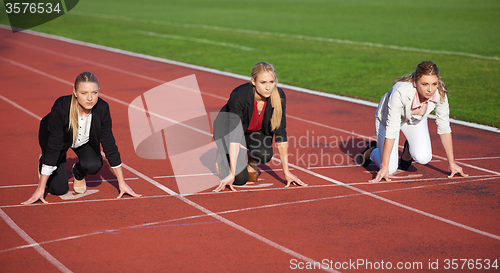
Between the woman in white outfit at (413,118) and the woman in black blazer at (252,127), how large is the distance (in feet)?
4.02

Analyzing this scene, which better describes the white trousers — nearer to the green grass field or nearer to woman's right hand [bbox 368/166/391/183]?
woman's right hand [bbox 368/166/391/183]

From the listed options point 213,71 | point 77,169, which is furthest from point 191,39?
point 77,169

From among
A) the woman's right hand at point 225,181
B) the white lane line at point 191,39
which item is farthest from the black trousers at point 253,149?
the white lane line at point 191,39

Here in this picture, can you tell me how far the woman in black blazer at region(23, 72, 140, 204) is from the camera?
18.0ft

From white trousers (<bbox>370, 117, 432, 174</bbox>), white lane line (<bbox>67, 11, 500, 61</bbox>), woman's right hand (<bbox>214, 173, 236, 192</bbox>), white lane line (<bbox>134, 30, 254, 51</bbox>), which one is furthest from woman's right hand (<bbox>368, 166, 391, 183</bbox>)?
white lane line (<bbox>134, 30, 254, 51</bbox>)

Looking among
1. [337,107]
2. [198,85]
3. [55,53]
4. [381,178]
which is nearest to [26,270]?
[381,178]

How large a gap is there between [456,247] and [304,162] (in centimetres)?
300

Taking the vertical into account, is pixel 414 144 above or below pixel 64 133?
below

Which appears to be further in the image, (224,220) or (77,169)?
(77,169)

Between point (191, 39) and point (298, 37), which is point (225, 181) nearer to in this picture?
point (191, 39)

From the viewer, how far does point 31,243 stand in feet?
15.8

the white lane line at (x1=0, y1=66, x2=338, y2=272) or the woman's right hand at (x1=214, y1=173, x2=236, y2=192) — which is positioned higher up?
the woman's right hand at (x1=214, y1=173, x2=236, y2=192)

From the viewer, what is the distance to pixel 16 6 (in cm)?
4012

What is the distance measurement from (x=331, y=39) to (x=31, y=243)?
20.0 metres
